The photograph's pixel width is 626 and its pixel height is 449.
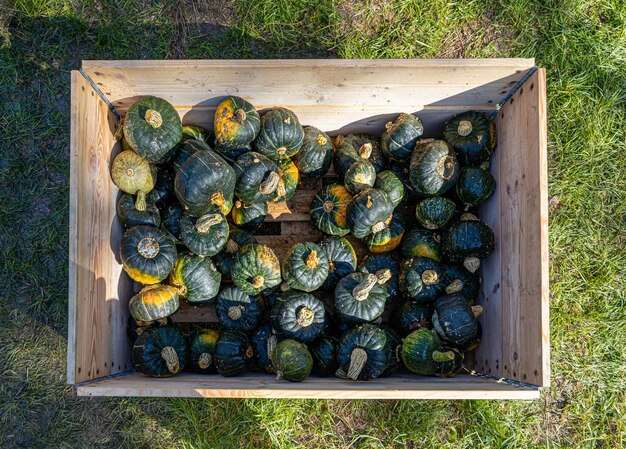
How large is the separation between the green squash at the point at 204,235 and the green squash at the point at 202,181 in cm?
11

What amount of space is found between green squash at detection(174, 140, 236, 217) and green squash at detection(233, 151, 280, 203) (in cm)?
9

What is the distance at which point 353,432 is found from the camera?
4473 millimetres

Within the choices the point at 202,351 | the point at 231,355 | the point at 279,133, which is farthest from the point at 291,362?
the point at 279,133

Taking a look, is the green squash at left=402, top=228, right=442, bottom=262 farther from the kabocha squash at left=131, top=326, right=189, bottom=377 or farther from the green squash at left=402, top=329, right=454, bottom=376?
the kabocha squash at left=131, top=326, right=189, bottom=377

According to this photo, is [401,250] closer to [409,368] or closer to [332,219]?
[332,219]

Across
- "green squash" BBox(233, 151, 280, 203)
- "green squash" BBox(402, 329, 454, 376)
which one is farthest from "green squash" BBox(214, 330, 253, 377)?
"green squash" BBox(402, 329, 454, 376)

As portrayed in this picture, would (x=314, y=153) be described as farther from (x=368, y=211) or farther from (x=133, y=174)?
(x=133, y=174)

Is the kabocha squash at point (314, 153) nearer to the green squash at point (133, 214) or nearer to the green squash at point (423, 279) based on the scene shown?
the green squash at point (423, 279)

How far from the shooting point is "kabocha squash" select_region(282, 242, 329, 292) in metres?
3.67

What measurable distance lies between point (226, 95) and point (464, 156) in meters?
1.92

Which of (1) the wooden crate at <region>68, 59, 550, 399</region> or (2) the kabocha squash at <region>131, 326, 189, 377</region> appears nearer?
(1) the wooden crate at <region>68, 59, 550, 399</region>

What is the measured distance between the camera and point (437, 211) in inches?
154

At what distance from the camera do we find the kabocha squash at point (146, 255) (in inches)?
143

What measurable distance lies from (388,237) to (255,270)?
108 centimetres
